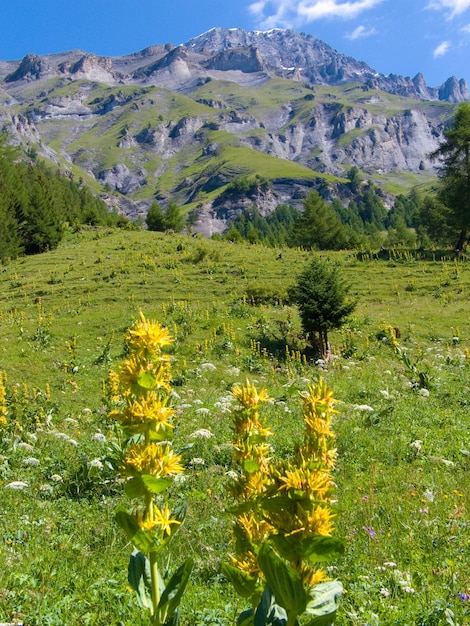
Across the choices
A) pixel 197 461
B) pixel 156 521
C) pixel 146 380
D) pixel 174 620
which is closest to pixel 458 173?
pixel 197 461

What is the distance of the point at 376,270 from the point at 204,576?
28524mm

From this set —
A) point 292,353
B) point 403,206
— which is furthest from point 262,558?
point 403,206

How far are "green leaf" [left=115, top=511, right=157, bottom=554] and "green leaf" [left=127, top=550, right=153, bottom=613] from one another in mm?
254

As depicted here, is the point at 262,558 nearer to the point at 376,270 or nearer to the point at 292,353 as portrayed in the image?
the point at 292,353

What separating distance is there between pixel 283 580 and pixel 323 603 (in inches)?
10.6

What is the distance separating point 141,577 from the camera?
2.35 m

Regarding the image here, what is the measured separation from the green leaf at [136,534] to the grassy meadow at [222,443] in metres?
0.83

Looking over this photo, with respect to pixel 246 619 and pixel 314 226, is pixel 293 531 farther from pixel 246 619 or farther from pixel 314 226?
pixel 314 226

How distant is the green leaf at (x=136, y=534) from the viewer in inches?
83.1

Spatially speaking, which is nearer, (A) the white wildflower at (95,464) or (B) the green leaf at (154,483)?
(B) the green leaf at (154,483)

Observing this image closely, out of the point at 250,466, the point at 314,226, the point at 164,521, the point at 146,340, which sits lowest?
the point at 164,521

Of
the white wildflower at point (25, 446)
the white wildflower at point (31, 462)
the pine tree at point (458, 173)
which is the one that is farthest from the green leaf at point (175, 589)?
the pine tree at point (458, 173)

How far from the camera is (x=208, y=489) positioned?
6684 mm

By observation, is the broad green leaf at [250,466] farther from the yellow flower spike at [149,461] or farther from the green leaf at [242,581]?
the green leaf at [242,581]
